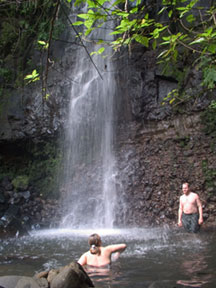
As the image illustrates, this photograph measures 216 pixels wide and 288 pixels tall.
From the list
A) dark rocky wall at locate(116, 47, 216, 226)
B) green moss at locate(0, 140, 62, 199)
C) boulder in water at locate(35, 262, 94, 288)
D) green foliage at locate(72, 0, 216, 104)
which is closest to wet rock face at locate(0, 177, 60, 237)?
green moss at locate(0, 140, 62, 199)

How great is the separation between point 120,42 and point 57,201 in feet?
31.6

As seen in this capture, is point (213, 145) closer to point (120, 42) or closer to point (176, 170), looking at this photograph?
point (176, 170)

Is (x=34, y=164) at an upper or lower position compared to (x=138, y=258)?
upper

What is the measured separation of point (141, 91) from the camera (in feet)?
40.4

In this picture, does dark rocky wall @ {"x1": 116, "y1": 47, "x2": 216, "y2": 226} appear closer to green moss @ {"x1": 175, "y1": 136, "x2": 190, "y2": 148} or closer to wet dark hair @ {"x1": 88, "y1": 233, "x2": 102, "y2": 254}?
green moss @ {"x1": 175, "y1": 136, "x2": 190, "y2": 148}

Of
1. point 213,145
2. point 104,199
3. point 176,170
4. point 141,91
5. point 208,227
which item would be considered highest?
point 141,91

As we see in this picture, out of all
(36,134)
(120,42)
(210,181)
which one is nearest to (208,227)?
(210,181)

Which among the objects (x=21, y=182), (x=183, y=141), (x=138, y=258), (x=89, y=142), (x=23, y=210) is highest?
(x=89, y=142)

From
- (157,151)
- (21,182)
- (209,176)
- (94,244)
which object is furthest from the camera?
(21,182)

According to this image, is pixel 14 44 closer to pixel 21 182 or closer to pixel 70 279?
pixel 21 182

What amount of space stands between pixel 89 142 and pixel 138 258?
7812 mm

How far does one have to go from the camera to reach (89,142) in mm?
12734

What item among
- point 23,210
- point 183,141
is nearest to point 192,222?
point 183,141

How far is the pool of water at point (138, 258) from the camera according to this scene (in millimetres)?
3932
